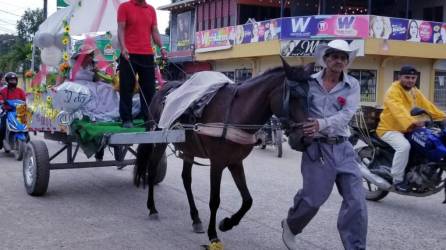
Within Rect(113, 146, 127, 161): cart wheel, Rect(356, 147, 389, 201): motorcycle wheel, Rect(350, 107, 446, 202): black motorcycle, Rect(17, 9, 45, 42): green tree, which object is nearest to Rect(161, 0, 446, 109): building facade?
Rect(356, 147, 389, 201): motorcycle wheel

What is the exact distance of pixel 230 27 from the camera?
105 ft

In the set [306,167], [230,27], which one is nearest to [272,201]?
[306,167]

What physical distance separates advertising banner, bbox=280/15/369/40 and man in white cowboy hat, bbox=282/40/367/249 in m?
21.5

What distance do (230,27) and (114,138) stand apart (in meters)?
26.2

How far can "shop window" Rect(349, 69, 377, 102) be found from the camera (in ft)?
88.8

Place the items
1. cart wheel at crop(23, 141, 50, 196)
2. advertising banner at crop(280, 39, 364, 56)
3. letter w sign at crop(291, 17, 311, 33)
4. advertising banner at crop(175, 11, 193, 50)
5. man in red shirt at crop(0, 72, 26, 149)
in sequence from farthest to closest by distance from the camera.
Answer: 1. advertising banner at crop(175, 11, 193, 50)
2. letter w sign at crop(291, 17, 311, 33)
3. advertising banner at crop(280, 39, 364, 56)
4. man in red shirt at crop(0, 72, 26, 149)
5. cart wheel at crop(23, 141, 50, 196)

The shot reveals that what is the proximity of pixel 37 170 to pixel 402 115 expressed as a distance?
488 centimetres

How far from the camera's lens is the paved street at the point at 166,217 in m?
5.55

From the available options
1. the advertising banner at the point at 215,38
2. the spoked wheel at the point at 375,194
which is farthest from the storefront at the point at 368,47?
the spoked wheel at the point at 375,194

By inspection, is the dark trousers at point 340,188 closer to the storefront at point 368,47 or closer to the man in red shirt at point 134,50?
the man in red shirt at point 134,50

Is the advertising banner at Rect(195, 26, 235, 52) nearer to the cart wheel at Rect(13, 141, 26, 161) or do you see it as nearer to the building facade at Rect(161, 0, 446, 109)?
the building facade at Rect(161, 0, 446, 109)

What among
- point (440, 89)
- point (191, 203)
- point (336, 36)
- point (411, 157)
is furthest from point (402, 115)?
point (440, 89)

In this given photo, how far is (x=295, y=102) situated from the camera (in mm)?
4535

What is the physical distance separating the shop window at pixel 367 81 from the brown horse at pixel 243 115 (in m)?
22.2
